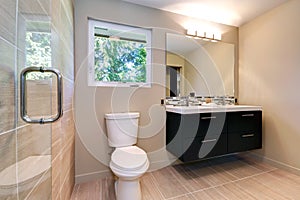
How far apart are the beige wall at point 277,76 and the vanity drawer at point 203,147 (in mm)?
834

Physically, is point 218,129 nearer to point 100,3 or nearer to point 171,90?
point 171,90

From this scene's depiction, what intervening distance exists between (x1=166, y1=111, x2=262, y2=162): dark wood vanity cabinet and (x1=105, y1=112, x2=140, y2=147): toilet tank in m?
0.52

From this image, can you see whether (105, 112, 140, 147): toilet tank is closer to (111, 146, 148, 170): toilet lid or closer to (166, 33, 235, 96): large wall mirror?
(111, 146, 148, 170): toilet lid

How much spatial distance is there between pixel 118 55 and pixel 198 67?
1.21m

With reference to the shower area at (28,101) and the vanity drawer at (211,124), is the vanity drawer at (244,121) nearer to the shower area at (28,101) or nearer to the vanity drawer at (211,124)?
the vanity drawer at (211,124)

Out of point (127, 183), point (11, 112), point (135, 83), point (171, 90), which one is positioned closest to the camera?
point (11, 112)

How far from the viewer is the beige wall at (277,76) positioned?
1970 mm

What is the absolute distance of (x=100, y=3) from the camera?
6.08ft

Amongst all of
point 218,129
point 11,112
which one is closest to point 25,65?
point 11,112

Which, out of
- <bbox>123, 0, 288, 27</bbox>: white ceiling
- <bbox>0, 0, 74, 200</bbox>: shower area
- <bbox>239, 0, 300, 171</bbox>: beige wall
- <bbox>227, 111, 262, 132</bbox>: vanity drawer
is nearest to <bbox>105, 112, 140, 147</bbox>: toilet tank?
<bbox>0, 0, 74, 200</bbox>: shower area

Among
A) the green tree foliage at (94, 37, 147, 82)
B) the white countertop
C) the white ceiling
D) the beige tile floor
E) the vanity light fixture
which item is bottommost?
the beige tile floor

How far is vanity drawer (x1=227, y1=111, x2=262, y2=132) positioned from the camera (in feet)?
6.64

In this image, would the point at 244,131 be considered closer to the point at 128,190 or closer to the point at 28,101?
the point at 128,190

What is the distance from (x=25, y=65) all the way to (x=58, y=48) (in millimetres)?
547
